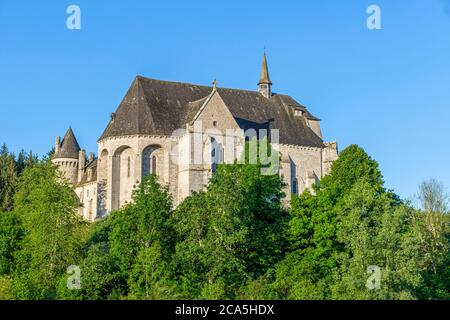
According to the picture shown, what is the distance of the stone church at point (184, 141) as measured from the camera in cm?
7306

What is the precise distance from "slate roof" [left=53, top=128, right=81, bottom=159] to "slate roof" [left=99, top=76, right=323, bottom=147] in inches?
468

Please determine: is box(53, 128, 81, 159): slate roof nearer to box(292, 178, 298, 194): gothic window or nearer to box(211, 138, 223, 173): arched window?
box(211, 138, 223, 173): arched window

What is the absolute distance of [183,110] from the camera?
78188 millimetres

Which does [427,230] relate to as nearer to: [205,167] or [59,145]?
[205,167]

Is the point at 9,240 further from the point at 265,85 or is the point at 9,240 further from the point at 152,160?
the point at 265,85

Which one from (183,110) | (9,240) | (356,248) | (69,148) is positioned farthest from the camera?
(69,148)

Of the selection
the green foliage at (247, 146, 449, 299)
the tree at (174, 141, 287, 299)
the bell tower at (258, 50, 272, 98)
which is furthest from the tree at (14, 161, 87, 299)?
the bell tower at (258, 50, 272, 98)

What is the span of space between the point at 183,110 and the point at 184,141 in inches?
210

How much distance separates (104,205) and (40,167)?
6.13m

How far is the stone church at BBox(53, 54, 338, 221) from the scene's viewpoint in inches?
2876

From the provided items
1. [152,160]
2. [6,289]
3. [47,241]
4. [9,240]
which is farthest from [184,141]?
[6,289]

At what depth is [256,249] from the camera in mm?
52438
